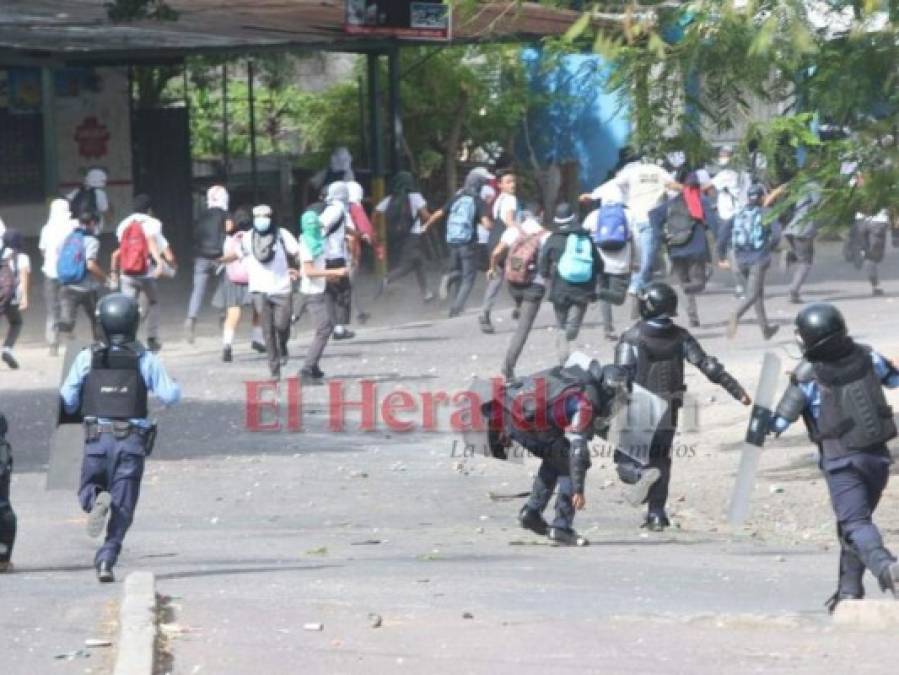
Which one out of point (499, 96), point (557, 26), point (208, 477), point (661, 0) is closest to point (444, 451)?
point (208, 477)

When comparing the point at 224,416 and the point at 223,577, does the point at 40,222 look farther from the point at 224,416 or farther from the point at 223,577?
the point at 223,577

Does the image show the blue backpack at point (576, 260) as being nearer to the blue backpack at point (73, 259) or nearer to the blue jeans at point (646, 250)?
the blue jeans at point (646, 250)

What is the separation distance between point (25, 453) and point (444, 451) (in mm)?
3235

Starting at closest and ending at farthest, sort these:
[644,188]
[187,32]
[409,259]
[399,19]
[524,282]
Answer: [524,282] → [644,188] → [409,259] → [399,19] → [187,32]

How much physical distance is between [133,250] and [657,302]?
31.9ft

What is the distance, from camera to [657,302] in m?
12.4

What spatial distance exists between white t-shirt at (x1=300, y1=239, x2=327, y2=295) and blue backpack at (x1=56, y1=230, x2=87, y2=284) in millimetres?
2651

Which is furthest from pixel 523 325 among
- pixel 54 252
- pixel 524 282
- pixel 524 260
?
pixel 54 252

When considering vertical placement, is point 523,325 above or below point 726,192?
below

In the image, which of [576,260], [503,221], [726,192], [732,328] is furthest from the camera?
[726,192]

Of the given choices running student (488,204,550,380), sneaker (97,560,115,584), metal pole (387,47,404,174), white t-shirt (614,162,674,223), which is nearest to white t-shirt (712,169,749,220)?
white t-shirt (614,162,674,223)

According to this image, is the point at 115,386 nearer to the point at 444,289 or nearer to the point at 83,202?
the point at 83,202

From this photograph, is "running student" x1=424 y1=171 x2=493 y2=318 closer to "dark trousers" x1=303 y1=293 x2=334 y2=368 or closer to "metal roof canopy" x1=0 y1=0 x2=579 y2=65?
"metal roof canopy" x1=0 y1=0 x2=579 y2=65

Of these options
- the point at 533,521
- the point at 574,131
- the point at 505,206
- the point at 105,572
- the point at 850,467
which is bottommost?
the point at 533,521
